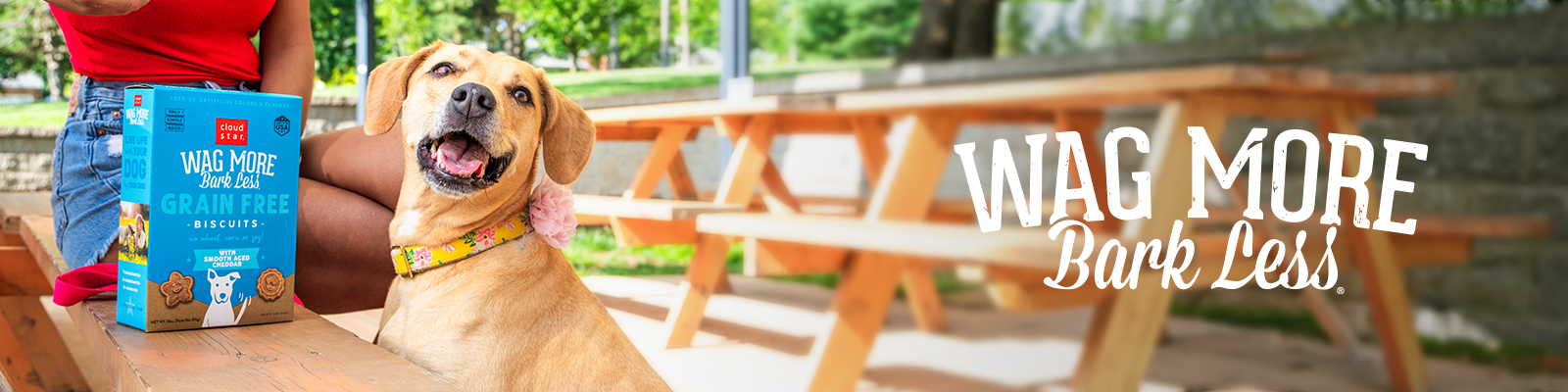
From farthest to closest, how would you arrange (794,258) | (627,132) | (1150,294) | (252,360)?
(627,132) < (794,258) < (1150,294) < (252,360)

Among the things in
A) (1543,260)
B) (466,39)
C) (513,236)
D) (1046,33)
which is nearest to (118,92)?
(513,236)

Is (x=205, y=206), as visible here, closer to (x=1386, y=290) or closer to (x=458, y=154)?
(x=458, y=154)

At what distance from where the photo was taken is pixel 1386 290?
132 cm

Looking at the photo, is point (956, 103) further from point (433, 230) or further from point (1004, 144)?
point (433, 230)

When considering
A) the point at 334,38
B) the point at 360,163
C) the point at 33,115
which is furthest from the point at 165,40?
the point at 33,115

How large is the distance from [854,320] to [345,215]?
765 mm

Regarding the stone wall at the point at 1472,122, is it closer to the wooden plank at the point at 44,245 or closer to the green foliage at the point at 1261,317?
the green foliage at the point at 1261,317

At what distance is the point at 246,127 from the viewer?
2.88 feet

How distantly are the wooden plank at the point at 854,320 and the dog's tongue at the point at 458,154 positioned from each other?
0.66 metres

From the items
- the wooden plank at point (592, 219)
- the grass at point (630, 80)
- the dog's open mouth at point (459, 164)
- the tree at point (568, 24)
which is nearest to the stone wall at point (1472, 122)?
the dog's open mouth at point (459, 164)

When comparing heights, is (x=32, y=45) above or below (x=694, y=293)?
above

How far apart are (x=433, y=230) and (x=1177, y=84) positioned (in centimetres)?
84

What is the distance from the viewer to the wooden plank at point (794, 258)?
1.64 metres

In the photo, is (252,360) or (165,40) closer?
(252,360)
